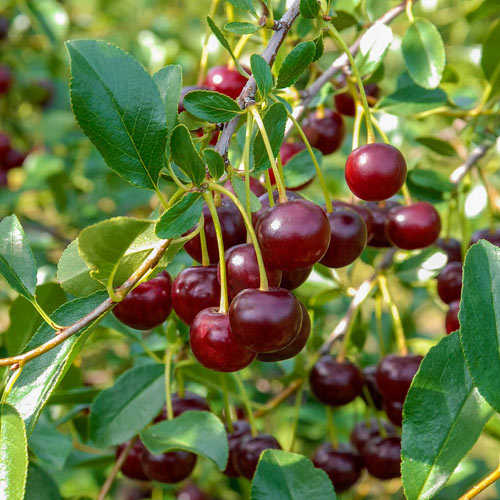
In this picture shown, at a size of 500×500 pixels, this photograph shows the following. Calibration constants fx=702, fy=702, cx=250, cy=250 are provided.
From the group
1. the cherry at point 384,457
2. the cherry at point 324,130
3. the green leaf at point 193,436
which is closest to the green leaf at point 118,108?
the green leaf at point 193,436

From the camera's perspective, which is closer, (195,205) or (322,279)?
(195,205)

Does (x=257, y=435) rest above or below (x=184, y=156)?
below

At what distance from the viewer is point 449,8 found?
8.35 ft

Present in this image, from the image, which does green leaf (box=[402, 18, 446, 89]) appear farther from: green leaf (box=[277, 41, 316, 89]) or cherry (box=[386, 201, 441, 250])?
green leaf (box=[277, 41, 316, 89])

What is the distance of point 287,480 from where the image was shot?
3.04 feet

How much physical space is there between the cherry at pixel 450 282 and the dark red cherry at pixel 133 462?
63cm

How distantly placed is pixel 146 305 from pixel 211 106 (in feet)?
A: 0.95

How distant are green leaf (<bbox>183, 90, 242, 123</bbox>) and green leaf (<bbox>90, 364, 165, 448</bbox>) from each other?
557mm

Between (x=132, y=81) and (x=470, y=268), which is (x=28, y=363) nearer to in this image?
(x=132, y=81)

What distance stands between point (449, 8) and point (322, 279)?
4.57ft

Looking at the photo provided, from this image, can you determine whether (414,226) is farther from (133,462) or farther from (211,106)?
(133,462)

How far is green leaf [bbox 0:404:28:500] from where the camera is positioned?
78cm

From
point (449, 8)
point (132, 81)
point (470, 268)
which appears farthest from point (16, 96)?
point (470, 268)

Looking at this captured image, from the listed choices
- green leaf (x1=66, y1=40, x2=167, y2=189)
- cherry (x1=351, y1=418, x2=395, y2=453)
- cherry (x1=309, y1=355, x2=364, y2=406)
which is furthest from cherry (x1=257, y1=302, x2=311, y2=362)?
cherry (x1=351, y1=418, x2=395, y2=453)
